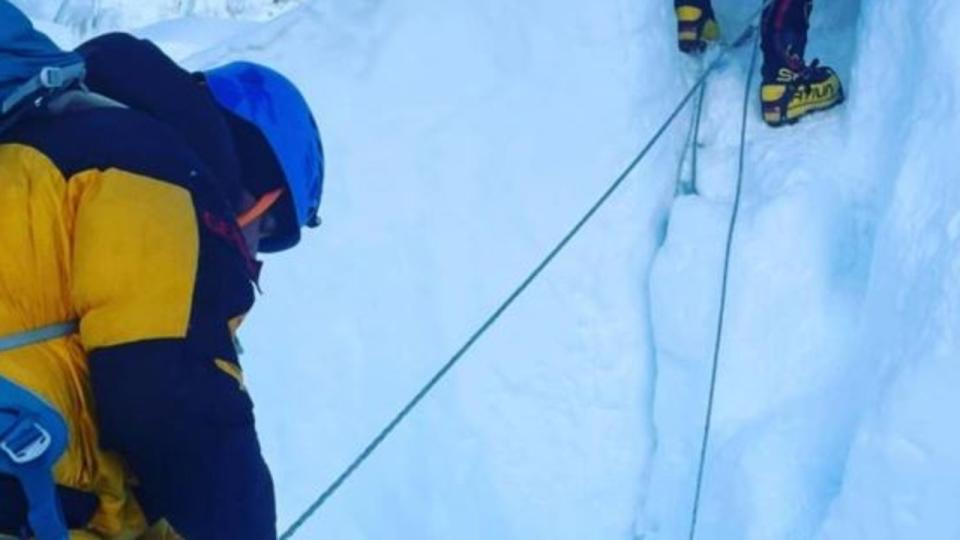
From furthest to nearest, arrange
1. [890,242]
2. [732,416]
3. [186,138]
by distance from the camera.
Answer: [732,416], [890,242], [186,138]

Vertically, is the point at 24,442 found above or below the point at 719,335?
above

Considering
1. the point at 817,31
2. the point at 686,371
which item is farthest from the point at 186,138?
the point at 817,31

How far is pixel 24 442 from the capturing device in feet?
2.35

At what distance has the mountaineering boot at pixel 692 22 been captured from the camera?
231 centimetres

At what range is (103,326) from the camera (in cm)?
74

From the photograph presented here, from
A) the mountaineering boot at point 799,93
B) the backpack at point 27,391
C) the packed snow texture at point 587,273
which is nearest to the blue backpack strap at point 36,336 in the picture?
the backpack at point 27,391

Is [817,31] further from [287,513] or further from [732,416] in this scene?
[287,513]

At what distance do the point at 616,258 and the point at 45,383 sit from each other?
1609 millimetres

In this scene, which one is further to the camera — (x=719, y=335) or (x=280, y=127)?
(x=719, y=335)

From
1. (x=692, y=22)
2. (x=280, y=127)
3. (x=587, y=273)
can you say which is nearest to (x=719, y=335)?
(x=587, y=273)

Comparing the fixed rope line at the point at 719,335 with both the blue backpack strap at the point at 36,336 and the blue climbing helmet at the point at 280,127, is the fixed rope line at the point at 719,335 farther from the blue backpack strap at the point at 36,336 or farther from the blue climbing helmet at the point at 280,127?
the blue backpack strap at the point at 36,336

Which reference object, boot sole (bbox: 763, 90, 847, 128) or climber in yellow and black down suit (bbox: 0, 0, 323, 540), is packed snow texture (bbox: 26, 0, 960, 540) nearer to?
boot sole (bbox: 763, 90, 847, 128)

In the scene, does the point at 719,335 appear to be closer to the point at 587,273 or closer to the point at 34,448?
the point at 587,273

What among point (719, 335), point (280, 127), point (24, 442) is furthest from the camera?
point (719, 335)
